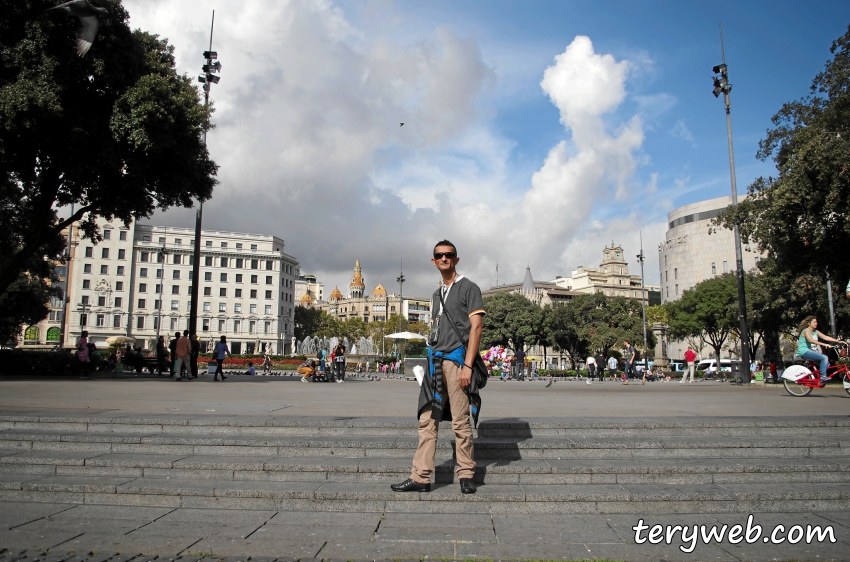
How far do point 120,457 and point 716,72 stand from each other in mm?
27555

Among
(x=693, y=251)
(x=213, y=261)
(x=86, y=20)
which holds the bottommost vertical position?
(x=86, y=20)

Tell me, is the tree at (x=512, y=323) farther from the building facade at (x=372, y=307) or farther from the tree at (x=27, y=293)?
the building facade at (x=372, y=307)

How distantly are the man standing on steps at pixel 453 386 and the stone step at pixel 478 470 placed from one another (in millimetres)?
487

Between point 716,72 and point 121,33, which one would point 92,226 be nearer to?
point 121,33

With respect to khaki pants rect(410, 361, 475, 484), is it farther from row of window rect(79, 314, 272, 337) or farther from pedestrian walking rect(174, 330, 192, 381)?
row of window rect(79, 314, 272, 337)

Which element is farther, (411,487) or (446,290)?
(446,290)

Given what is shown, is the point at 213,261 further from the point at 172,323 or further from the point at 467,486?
the point at 467,486

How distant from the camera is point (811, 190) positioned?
18.2 meters

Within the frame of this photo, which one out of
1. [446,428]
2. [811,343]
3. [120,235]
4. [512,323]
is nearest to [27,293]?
[446,428]

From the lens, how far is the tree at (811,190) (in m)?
17.1

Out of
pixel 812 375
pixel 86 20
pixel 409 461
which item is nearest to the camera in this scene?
pixel 409 461

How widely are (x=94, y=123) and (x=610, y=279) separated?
124294mm

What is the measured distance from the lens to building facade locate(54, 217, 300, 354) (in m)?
83.6

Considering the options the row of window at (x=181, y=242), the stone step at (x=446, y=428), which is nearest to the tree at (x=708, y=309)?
the stone step at (x=446, y=428)
